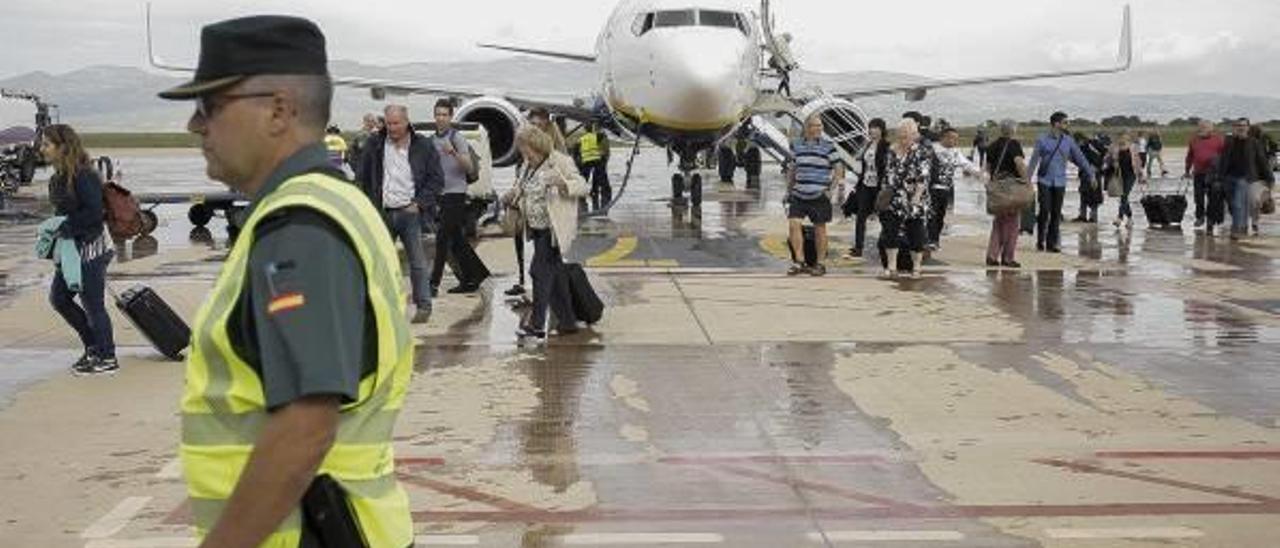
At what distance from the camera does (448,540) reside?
17.2 feet

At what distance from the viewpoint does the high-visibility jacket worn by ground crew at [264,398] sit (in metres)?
2.26

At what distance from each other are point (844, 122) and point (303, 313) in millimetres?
23079

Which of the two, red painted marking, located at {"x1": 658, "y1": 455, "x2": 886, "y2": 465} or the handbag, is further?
the handbag

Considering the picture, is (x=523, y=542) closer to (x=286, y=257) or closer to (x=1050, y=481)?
(x=1050, y=481)

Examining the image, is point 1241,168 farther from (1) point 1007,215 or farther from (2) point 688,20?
(2) point 688,20

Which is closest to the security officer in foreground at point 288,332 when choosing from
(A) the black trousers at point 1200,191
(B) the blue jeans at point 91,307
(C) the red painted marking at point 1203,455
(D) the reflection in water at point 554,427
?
(D) the reflection in water at point 554,427

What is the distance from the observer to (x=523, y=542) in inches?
206

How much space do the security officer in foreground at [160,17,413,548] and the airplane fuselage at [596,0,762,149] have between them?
16.6m

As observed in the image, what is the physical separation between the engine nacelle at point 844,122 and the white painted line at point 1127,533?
19.1 meters

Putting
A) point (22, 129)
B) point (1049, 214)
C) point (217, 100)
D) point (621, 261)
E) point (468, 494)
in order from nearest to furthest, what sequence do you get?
point (217, 100) < point (468, 494) < point (621, 261) < point (1049, 214) < point (22, 129)

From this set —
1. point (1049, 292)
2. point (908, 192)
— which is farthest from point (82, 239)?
point (1049, 292)

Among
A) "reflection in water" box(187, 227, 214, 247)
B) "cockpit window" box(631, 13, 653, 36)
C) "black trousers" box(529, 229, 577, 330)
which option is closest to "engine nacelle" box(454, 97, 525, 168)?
"cockpit window" box(631, 13, 653, 36)

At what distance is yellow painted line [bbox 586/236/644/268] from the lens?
1486 centimetres

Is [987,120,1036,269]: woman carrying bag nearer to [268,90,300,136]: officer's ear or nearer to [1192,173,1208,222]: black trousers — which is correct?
[1192,173,1208,222]: black trousers
